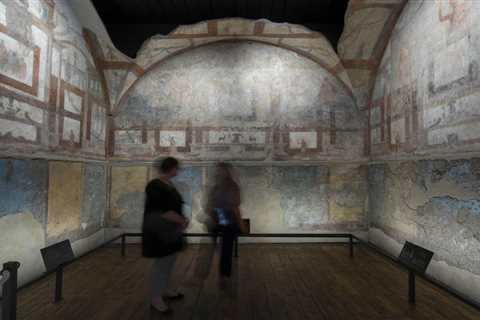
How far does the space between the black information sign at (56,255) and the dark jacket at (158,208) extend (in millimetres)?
1349

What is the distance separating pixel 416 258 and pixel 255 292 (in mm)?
2043

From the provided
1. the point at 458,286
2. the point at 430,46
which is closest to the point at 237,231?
the point at 458,286

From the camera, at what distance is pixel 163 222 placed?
2.78 meters

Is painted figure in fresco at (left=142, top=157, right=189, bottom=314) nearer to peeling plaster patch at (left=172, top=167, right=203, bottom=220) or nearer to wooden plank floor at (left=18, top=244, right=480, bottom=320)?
wooden plank floor at (left=18, top=244, right=480, bottom=320)

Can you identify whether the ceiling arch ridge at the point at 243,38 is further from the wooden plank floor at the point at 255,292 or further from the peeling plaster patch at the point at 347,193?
the wooden plank floor at the point at 255,292

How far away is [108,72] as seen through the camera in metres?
6.34

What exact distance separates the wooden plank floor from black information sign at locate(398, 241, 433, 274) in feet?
1.65

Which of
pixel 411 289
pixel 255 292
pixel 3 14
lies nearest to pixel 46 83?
pixel 3 14

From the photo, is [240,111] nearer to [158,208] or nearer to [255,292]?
[255,292]

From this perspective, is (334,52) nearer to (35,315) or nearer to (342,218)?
(342,218)

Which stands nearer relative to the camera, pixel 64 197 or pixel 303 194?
pixel 64 197

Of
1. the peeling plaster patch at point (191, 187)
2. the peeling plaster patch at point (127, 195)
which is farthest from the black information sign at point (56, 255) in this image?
the peeling plaster patch at point (191, 187)

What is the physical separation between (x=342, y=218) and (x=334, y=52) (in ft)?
12.6

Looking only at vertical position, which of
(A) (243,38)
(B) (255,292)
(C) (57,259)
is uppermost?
(A) (243,38)
